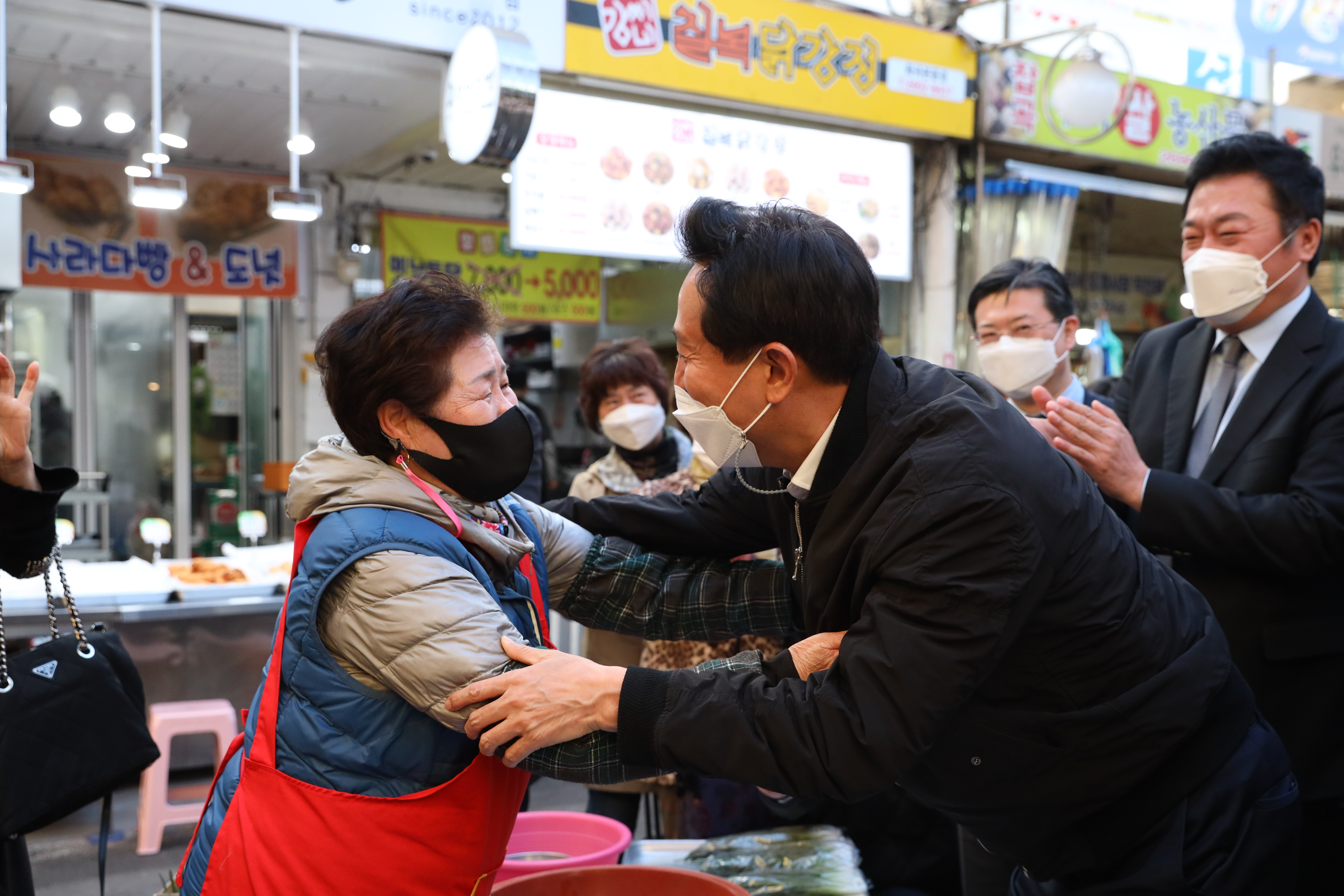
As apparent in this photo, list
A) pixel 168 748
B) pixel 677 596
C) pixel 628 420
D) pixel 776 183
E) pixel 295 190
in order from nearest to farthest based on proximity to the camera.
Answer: pixel 677 596, pixel 628 420, pixel 168 748, pixel 295 190, pixel 776 183

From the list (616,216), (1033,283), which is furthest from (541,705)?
(616,216)

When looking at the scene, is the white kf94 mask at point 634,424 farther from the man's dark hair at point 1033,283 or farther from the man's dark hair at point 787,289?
the man's dark hair at point 787,289

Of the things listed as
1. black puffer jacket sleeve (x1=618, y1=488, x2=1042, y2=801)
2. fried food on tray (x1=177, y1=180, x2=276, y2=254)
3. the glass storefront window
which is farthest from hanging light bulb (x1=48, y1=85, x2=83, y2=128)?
black puffer jacket sleeve (x1=618, y1=488, x2=1042, y2=801)

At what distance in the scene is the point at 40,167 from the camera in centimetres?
710

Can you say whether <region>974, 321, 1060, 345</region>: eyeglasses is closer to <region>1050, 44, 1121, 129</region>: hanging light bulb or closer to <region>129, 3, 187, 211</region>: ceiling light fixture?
A: <region>1050, 44, 1121, 129</region>: hanging light bulb

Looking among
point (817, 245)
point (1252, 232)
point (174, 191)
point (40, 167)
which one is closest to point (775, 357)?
point (817, 245)

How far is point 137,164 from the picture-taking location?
6340 mm

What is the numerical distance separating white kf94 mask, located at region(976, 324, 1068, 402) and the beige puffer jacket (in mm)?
2143

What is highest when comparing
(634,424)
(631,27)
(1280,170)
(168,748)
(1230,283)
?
(631,27)

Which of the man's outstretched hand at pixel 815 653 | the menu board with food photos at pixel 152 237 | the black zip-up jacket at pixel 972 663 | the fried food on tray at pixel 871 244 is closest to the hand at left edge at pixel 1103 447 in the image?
the black zip-up jacket at pixel 972 663

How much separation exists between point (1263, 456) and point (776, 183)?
4724mm

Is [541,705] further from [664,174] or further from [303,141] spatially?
[303,141]

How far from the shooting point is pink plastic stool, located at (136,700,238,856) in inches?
163

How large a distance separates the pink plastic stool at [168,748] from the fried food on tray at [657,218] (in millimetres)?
3416
